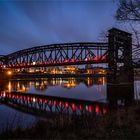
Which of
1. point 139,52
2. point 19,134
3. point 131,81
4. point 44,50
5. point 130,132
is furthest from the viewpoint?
point 44,50

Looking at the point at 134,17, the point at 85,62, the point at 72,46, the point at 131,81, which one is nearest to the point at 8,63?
the point at 72,46

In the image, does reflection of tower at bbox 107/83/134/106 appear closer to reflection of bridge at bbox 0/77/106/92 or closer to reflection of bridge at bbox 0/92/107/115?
reflection of bridge at bbox 0/92/107/115

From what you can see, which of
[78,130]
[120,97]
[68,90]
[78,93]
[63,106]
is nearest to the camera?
[78,130]

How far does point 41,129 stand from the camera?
11.8m

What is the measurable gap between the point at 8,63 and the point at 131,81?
9587 cm

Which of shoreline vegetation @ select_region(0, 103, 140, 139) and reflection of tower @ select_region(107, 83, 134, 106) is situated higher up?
shoreline vegetation @ select_region(0, 103, 140, 139)

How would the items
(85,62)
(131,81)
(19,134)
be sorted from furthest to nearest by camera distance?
(85,62) → (131,81) → (19,134)

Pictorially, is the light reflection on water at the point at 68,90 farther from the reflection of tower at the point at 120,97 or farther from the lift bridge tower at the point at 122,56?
the lift bridge tower at the point at 122,56

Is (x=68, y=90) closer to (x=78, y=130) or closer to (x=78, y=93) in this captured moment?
(x=78, y=93)

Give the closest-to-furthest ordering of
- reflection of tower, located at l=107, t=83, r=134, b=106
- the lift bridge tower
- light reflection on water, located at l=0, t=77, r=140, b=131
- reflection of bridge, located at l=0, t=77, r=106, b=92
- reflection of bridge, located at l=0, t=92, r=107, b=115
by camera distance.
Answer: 1. the lift bridge tower
2. light reflection on water, located at l=0, t=77, r=140, b=131
3. reflection of bridge, located at l=0, t=92, r=107, b=115
4. reflection of tower, located at l=107, t=83, r=134, b=106
5. reflection of bridge, located at l=0, t=77, r=106, b=92

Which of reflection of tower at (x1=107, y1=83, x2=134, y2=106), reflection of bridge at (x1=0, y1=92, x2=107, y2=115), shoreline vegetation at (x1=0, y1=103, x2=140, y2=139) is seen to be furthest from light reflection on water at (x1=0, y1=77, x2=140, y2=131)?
shoreline vegetation at (x1=0, y1=103, x2=140, y2=139)

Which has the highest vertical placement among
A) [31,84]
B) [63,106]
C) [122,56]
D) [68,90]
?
[122,56]

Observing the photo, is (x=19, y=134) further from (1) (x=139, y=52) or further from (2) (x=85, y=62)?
(2) (x=85, y=62)

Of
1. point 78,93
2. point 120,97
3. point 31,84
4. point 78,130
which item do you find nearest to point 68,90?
point 78,93
